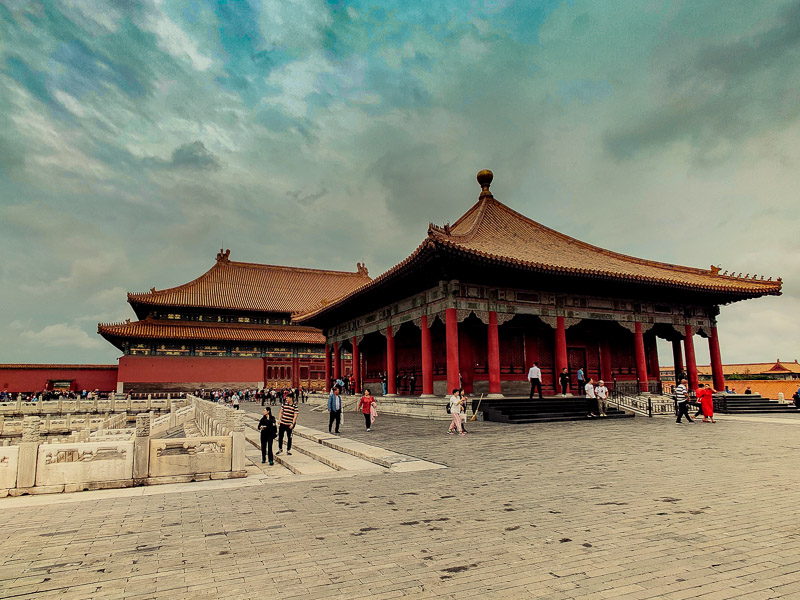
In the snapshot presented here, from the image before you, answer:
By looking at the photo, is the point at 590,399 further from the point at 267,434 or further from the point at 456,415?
the point at 267,434

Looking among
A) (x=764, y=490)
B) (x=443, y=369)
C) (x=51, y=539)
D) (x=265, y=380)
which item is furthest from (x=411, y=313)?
(x=265, y=380)

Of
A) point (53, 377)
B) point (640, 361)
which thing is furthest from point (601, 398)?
point (53, 377)

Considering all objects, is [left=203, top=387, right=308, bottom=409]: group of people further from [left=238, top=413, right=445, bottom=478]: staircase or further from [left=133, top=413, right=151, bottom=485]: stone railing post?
[left=133, top=413, right=151, bottom=485]: stone railing post

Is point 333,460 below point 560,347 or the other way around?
below

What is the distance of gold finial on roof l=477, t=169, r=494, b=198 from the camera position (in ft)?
82.1

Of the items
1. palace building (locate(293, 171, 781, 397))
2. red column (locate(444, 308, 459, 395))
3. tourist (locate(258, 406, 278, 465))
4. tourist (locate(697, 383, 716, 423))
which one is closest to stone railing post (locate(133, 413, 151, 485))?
tourist (locate(258, 406, 278, 465))

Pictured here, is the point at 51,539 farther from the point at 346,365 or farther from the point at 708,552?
the point at 346,365

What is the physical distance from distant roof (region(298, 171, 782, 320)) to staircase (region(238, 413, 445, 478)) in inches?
292

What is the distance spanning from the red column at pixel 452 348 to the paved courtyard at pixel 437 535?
29.6 feet

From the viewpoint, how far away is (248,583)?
3594mm

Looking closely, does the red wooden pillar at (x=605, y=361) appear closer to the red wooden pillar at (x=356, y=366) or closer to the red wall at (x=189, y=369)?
the red wooden pillar at (x=356, y=366)

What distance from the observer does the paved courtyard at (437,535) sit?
351 centimetres

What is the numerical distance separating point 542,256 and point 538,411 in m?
7.28

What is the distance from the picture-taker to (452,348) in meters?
17.9
